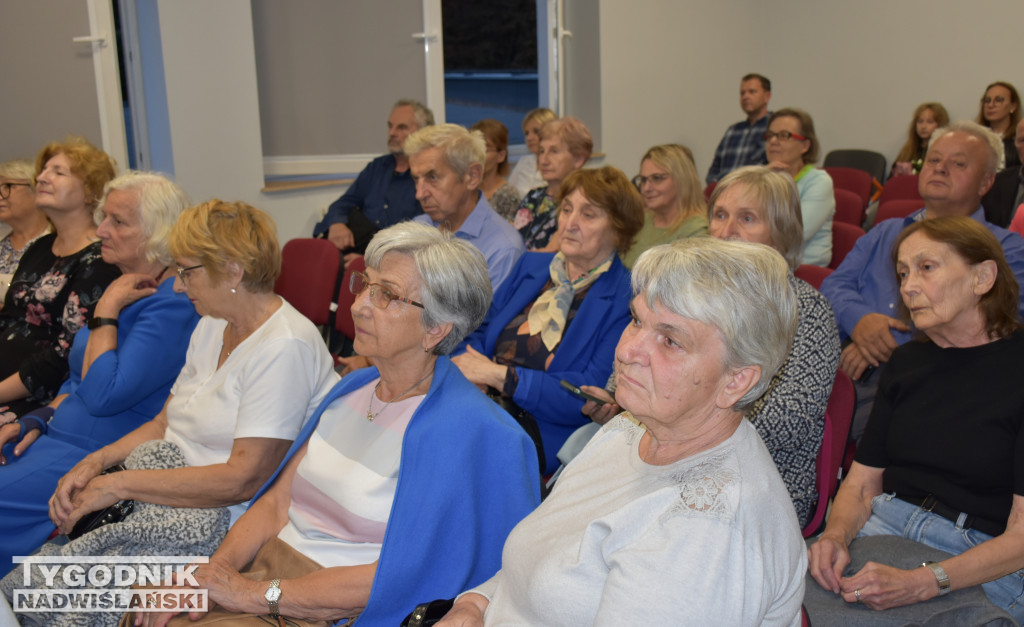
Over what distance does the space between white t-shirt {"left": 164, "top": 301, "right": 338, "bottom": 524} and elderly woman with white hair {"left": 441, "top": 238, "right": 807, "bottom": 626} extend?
0.79 meters

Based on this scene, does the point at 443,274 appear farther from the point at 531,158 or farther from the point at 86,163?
the point at 531,158

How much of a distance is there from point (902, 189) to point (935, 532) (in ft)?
14.2

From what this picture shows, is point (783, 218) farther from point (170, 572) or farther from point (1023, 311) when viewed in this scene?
point (170, 572)

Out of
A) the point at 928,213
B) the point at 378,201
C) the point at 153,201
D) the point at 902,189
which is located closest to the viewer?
the point at 153,201

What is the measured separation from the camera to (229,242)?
Result: 6.97ft

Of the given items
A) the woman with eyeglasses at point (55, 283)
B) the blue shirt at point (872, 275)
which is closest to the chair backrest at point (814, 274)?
the blue shirt at point (872, 275)

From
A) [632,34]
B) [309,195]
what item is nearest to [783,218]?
[309,195]

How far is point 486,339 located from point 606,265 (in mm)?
498

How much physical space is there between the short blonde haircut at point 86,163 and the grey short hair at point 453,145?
47.5 inches

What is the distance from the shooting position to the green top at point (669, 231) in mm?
3580

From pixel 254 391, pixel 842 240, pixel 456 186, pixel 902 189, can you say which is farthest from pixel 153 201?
pixel 902 189

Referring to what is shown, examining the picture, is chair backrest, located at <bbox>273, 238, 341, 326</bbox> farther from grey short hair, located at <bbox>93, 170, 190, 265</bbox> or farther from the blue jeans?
the blue jeans

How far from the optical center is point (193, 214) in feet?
7.19

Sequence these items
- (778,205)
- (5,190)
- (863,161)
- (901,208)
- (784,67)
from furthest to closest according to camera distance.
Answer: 1. (784,67)
2. (863,161)
3. (901,208)
4. (5,190)
5. (778,205)
